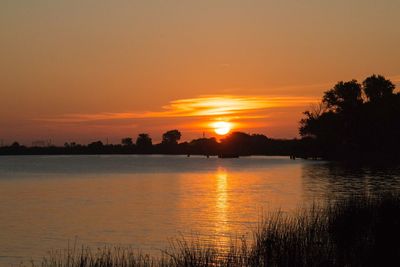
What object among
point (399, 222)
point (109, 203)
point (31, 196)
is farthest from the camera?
point (31, 196)

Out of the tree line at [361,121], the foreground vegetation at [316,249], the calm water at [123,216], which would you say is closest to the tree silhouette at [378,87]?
the tree line at [361,121]

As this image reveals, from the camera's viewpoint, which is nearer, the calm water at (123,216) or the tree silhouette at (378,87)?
the calm water at (123,216)

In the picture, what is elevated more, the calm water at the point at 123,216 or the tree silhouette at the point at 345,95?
the tree silhouette at the point at 345,95

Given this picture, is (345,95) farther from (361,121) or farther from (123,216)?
(123,216)

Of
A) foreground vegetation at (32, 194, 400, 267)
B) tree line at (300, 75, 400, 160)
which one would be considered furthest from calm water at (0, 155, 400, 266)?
tree line at (300, 75, 400, 160)

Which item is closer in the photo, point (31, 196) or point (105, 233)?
point (105, 233)

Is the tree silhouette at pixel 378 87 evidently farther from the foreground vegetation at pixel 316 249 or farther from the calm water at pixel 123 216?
the foreground vegetation at pixel 316 249

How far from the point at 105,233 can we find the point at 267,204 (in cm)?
2119


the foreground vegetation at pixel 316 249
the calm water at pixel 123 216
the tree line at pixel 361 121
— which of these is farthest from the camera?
the tree line at pixel 361 121

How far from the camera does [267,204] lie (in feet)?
180

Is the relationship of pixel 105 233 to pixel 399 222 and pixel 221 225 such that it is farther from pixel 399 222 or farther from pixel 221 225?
pixel 399 222

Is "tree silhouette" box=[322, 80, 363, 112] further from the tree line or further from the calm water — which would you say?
the calm water

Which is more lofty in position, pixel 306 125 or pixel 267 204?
pixel 306 125

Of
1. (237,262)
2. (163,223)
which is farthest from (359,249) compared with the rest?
(163,223)
